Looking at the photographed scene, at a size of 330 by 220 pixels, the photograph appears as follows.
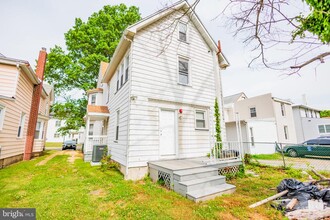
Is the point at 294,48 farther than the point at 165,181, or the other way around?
the point at 165,181

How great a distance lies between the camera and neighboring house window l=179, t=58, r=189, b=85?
8.00m

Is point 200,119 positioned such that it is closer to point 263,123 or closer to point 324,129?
point 263,123

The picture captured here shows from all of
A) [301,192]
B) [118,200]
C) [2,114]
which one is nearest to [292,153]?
[301,192]

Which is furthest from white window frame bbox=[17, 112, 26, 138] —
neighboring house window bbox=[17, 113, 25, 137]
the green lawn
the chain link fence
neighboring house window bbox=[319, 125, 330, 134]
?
neighboring house window bbox=[319, 125, 330, 134]

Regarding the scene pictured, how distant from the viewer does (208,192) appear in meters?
4.27

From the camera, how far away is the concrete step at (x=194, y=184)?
14.1ft

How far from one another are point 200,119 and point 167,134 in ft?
7.04

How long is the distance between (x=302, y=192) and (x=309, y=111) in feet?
82.5

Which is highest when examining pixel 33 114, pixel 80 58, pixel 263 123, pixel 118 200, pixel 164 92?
pixel 80 58

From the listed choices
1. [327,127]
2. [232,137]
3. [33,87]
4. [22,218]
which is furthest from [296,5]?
[327,127]

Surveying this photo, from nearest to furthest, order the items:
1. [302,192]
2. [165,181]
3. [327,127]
Result: [302,192]
[165,181]
[327,127]

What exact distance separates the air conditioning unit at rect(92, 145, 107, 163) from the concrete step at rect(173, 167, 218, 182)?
238 inches

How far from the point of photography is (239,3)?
3.65 meters

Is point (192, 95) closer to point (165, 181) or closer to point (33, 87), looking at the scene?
point (165, 181)
